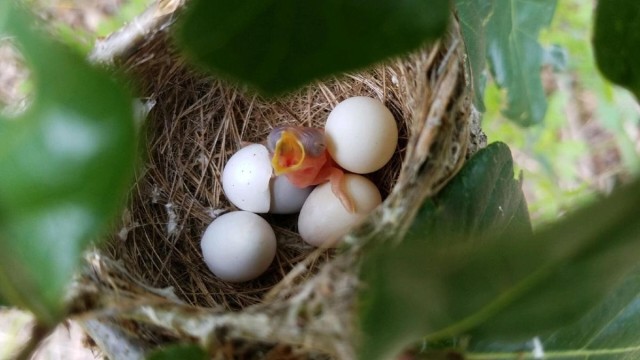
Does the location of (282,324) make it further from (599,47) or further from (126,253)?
(126,253)

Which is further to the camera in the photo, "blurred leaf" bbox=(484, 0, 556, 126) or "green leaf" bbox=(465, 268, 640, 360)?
"blurred leaf" bbox=(484, 0, 556, 126)

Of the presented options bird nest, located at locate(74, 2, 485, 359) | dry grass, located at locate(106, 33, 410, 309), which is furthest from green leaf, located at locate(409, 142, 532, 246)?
dry grass, located at locate(106, 33, 410, 309)

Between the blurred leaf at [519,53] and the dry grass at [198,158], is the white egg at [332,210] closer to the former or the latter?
the dry grass at [198,158]

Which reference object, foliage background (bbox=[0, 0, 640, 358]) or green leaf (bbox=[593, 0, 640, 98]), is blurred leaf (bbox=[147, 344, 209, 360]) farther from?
foliage background (bbox=[0, 0, 640, 358])

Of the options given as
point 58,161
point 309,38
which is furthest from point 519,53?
point 58,161

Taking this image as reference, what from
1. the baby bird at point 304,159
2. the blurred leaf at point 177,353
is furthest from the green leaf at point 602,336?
the baby bird at point 304,159

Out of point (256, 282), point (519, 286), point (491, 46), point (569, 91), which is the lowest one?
point (569, 91)

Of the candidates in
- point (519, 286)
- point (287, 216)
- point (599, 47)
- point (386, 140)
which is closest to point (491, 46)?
point (386, 140)
